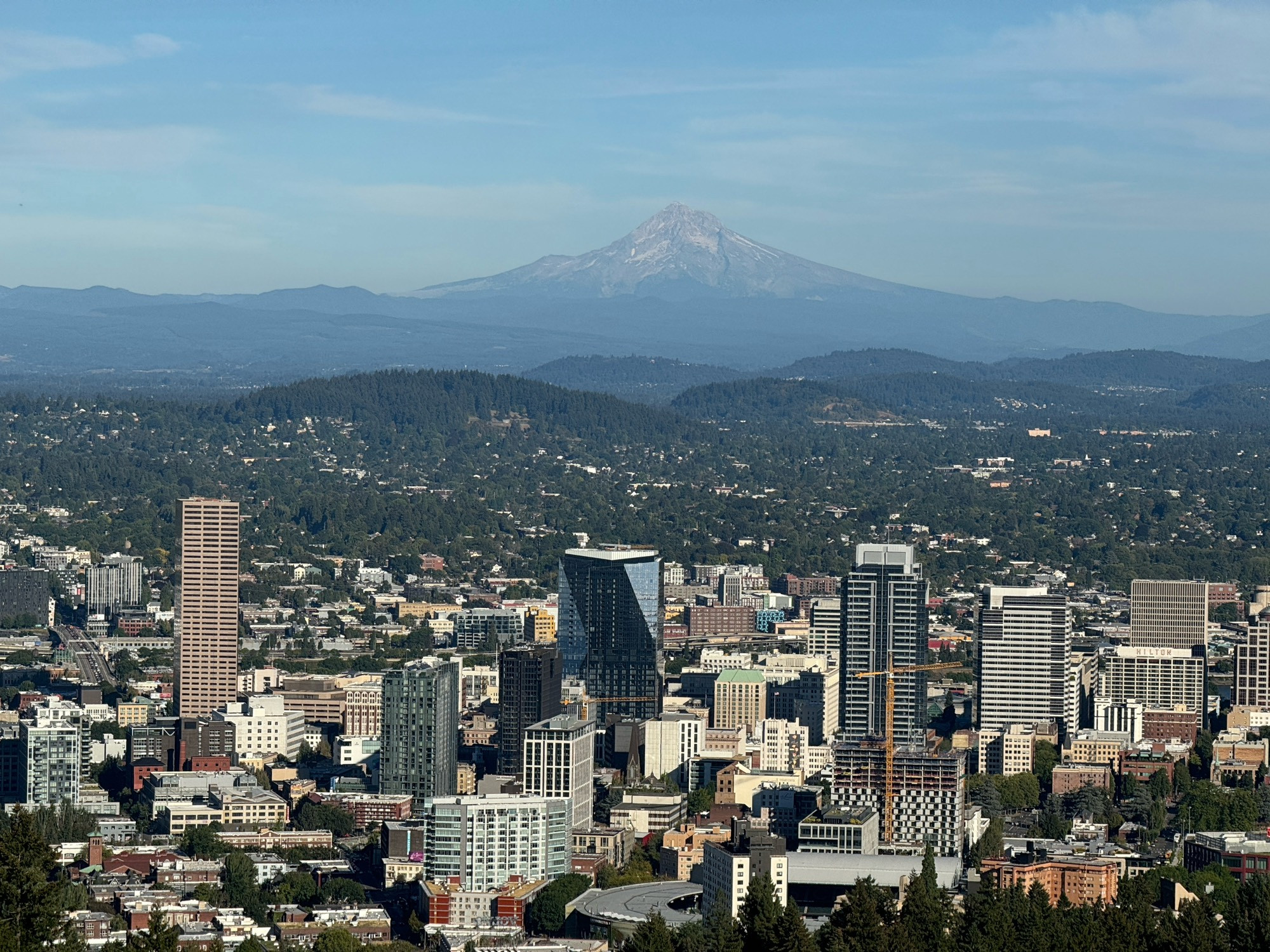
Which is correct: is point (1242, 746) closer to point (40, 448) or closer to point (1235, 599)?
point (1235, 599)

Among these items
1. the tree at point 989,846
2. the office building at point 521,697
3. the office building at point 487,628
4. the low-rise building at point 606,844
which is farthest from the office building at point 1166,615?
the low-rise building at point 606,844

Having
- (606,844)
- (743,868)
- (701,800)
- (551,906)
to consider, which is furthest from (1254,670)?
(551,906)

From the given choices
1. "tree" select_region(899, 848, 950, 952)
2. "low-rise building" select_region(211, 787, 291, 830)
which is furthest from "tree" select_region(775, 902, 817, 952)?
"low-rise building" select_region(211, 787, 291, 830)

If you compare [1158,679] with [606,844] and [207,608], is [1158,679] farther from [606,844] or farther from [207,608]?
[606,844]

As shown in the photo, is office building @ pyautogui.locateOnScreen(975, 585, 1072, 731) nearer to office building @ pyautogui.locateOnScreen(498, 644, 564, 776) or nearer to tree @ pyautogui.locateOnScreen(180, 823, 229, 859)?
office building @ pyautogui.locateOnScreen(498, 644, 564, 776)

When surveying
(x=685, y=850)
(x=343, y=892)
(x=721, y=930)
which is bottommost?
(x=343, y=892)

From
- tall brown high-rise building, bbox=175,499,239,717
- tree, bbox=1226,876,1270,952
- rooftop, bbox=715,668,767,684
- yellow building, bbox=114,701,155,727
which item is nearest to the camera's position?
tree, bbox=1226,876,1270,952
